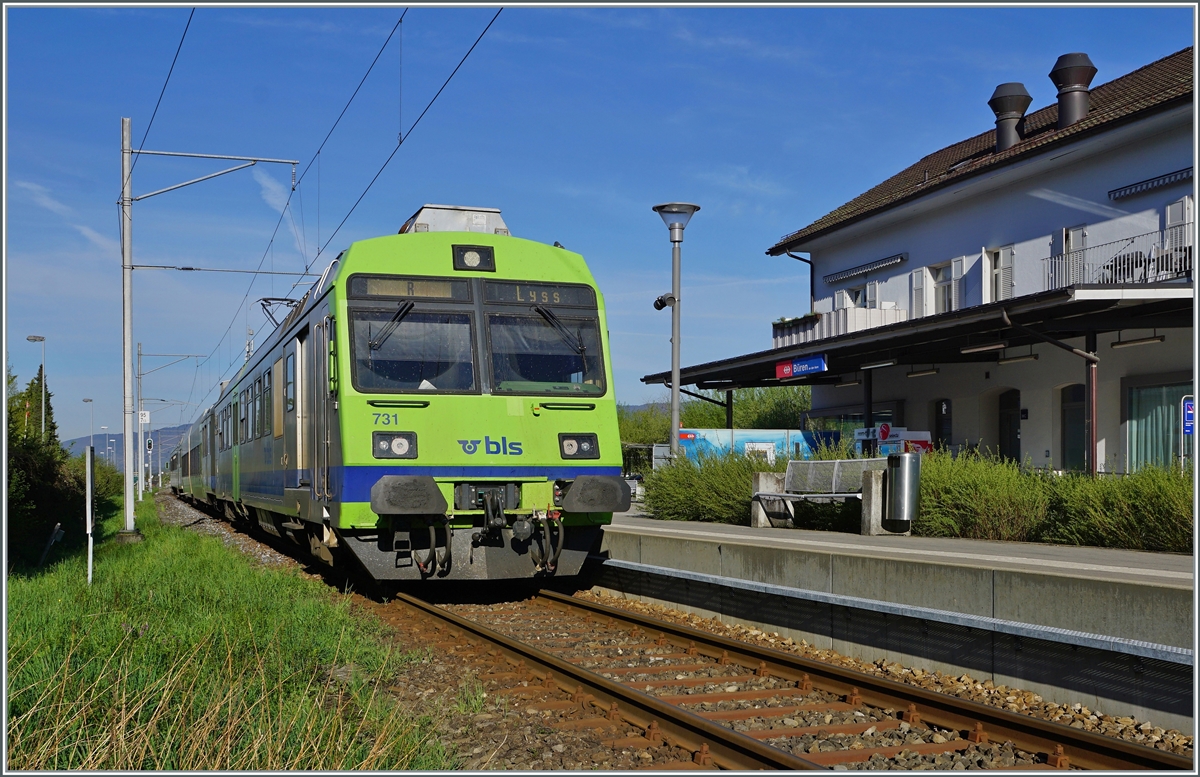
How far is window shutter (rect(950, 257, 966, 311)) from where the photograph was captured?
27906 millimetres

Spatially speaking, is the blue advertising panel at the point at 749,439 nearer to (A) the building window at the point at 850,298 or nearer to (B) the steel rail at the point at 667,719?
(A) the building window at the point at 850,298

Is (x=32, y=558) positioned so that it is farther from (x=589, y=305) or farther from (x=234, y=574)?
(x=589, y=305)

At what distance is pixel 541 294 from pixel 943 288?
66.2 feet

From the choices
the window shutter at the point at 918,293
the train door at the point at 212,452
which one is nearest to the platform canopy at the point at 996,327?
the window shutter at the point at 918,293

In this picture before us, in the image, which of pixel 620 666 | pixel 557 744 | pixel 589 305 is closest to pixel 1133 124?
pixel 589 305

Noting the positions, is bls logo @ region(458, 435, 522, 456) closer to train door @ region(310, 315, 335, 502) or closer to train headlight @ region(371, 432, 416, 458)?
train headlight @ region(371, 432, 416, 458)

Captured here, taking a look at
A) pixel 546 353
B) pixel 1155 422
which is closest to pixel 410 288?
pixel 546 353

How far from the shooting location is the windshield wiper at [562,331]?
1114cm

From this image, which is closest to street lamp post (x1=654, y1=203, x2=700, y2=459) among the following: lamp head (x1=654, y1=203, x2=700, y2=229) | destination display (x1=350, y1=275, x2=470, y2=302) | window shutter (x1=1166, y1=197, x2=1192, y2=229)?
lamp head (x1=654, y1=203, x2=700, y2=229)

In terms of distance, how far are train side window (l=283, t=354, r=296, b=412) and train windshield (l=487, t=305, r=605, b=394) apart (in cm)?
313

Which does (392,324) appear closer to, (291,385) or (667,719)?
(291,385)

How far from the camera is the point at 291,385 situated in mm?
12977

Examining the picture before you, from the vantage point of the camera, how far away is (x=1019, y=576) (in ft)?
24.5

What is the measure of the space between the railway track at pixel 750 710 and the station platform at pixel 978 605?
0.97 m
